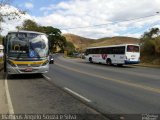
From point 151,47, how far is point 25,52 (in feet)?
107

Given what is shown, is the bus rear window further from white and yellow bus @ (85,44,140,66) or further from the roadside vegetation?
the roadside vegetation

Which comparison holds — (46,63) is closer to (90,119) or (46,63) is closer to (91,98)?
(91,98)

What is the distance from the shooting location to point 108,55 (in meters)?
40.7

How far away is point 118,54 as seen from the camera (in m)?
38.2

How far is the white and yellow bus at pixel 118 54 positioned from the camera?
36.8 metres

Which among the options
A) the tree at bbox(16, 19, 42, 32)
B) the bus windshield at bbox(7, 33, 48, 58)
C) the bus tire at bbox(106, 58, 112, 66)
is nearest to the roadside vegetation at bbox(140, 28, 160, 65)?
the bus tire at bbox(106, 58, 112, 66)

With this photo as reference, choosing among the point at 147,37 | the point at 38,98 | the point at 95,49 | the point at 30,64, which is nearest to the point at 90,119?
the point at 38,98

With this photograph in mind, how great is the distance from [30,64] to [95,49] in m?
26.1

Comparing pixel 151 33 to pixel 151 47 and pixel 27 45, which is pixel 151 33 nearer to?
pixel 151 47

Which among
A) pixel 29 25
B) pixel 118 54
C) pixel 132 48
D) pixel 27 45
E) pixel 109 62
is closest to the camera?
pixel 27 45

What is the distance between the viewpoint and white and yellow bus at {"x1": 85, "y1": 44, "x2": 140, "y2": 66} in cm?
3681

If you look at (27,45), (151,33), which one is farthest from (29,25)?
(27,45)

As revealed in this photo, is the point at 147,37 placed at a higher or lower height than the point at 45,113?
higher

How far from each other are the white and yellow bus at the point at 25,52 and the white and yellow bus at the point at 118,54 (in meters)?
17.9
